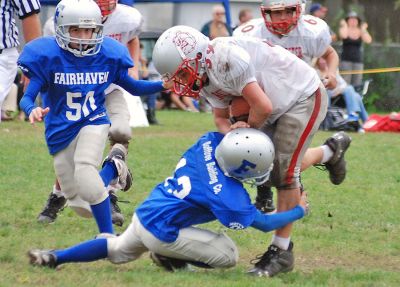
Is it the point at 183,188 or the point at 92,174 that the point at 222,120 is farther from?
the point at 92,174

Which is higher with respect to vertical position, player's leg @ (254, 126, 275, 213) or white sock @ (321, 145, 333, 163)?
white sock @ (321, 145, 333, 163)

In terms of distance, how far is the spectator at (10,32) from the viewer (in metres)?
6.33

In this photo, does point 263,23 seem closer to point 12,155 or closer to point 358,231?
point 358,231

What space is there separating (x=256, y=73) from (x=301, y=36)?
210 cm

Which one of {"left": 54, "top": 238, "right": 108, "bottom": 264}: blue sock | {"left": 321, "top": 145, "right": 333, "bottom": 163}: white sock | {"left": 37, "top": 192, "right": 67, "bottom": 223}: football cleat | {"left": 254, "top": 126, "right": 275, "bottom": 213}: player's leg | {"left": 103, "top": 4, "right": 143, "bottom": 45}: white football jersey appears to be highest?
{"left": 103, "top": 4, "right": 143, "bottom": 45}: white football jersey

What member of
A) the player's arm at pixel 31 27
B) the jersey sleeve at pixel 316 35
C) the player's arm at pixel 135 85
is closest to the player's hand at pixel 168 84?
the player's arm at pixel 135 85

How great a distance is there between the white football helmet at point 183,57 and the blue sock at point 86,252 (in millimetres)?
904

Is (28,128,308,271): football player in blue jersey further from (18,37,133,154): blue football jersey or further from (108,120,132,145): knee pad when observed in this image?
(108,120,132,145): knee pad

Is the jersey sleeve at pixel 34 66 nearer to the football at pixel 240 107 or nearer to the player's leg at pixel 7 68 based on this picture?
the player's leg at pixel 7 68

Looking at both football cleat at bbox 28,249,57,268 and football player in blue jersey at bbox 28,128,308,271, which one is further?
football cleat at bbox 28,249,57,268

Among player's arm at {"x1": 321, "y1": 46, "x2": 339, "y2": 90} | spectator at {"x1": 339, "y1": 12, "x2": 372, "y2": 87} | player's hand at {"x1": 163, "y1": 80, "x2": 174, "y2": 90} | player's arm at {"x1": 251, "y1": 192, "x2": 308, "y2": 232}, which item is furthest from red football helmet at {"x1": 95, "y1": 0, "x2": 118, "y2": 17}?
spectator at {"x1": 339, "y1": 12, "x2": 372, "y2": 87}

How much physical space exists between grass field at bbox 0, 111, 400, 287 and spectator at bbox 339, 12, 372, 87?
5244 millimetres

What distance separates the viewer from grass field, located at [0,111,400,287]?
203 inches

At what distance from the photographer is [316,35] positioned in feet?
24.3
